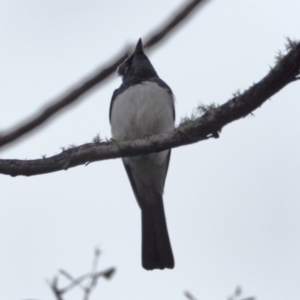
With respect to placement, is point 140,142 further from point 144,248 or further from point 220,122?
point 144,248

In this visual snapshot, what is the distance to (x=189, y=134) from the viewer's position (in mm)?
2719

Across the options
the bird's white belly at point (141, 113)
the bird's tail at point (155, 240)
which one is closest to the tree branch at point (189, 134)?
the bird's white belly at point (141, 113)

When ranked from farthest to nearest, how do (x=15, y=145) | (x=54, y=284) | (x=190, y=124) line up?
(x=190, y=124) → (x=54, y=284) → (x=15, y=145)

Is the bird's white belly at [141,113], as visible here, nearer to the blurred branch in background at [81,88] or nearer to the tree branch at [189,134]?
the tree branch at [189,134]

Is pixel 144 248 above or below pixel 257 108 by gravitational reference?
above

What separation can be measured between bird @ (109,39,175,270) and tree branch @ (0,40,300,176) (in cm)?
144

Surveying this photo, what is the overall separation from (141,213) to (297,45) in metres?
3.42

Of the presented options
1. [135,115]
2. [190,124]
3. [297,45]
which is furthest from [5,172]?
[135,115]

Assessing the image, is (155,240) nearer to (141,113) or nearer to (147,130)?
(147,130)

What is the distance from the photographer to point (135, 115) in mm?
4723

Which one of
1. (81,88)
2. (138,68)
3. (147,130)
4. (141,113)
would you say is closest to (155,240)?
(147,130)

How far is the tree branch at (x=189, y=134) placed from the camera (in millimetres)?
2170

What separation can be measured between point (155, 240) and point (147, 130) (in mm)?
1147

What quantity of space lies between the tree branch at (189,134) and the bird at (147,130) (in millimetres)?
1436
